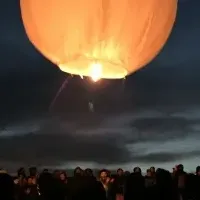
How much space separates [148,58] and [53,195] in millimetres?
1398

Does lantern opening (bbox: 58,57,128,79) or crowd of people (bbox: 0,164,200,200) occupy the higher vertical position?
lantern opening (bbox: 58,57,128,79)

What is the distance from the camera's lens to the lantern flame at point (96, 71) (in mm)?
3850

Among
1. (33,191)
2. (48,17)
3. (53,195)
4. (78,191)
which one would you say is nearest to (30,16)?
(48,17)

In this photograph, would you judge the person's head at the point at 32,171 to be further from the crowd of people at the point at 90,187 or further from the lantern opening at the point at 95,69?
the lantern opening at the point at 95,69

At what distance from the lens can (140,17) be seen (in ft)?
11.6

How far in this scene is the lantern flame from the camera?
3850 millimetres

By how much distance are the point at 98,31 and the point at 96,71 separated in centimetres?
48

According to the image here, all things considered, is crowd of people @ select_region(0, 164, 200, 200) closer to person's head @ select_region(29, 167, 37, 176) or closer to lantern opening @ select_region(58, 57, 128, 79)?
person's head @ select_region(29, 167, 37, 176)

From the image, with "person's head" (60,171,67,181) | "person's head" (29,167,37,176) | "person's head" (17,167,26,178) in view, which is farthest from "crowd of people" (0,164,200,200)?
"person's head" (29,167,37,176)

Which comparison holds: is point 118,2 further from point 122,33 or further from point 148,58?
point 148,58

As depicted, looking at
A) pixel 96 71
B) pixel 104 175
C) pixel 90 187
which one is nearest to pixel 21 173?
pixel 104 175

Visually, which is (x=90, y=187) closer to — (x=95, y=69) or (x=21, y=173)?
(x=95, y=69)

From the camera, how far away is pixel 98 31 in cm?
348

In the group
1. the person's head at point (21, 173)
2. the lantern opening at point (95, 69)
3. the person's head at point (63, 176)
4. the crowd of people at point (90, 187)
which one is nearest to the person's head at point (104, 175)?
the person's head at point (63, 176)
